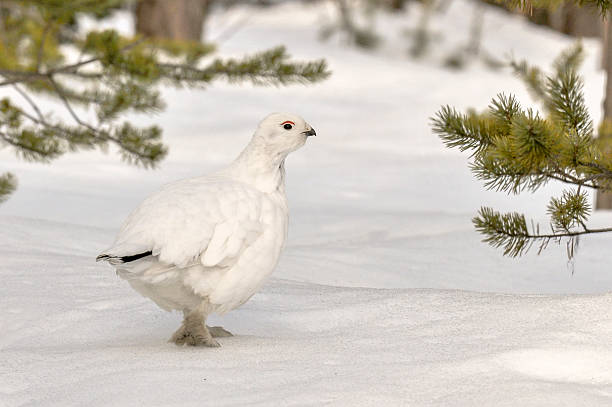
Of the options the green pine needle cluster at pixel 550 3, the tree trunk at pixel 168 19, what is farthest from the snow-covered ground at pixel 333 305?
the tree trunk at pixel 168 19

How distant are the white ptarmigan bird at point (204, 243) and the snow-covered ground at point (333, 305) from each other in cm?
17

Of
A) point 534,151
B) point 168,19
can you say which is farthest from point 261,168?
point 168,19

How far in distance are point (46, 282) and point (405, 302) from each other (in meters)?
1.46

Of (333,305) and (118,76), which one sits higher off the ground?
(118,76)

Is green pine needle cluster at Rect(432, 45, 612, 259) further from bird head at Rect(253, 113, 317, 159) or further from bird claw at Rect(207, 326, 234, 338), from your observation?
bird claw at Rect(207, 326, 234, 338)

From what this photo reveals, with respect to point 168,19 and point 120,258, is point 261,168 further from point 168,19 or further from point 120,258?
point 168,19

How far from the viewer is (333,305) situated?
3.48m

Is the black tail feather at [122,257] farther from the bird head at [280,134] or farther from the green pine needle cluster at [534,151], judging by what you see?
the green pine needle cluster at [534,151]

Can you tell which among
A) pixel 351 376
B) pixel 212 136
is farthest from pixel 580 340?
A: pixel 212 136

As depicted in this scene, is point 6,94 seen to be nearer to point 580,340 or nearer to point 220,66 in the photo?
point 220,66

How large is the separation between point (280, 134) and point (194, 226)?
0.47 metres

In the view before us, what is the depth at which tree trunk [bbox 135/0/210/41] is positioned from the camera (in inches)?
503

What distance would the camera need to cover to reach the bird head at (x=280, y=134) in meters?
3.12

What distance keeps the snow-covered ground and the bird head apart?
2.05 ft
